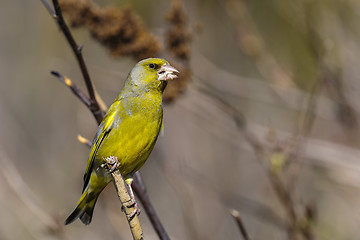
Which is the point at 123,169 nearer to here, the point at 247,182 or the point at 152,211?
the point at 152,211

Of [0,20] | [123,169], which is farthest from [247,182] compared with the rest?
[0,20]

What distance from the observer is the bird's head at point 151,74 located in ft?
13.2

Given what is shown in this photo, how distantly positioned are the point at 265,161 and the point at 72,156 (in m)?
2.93

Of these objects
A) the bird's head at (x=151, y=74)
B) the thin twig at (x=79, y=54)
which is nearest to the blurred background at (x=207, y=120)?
the bird's head at (x=151, y=74)

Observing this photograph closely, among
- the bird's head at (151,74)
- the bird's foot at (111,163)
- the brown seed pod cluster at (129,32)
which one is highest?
the brown seed pod cluster at (129,32)

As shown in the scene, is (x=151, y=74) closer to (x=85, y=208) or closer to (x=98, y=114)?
(x=98, y=114)

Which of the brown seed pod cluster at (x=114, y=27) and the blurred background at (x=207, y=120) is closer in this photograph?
the brown seed pod cluster at (x=114, y=27)

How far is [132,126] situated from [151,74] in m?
0.46

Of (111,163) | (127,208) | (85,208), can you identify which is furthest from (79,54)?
(85,208)

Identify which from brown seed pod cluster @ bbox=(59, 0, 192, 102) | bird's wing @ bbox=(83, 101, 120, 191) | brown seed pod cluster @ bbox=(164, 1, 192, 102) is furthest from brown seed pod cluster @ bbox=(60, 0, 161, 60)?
bird's wing @ bbox=(83, 101, 120, 191)

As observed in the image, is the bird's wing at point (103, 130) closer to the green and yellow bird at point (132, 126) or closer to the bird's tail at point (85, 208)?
the green and yellow bird at point (132, 126)

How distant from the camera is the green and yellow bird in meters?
3.80

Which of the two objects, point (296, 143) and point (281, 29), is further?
point (281, 29)

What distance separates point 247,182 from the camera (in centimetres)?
673
